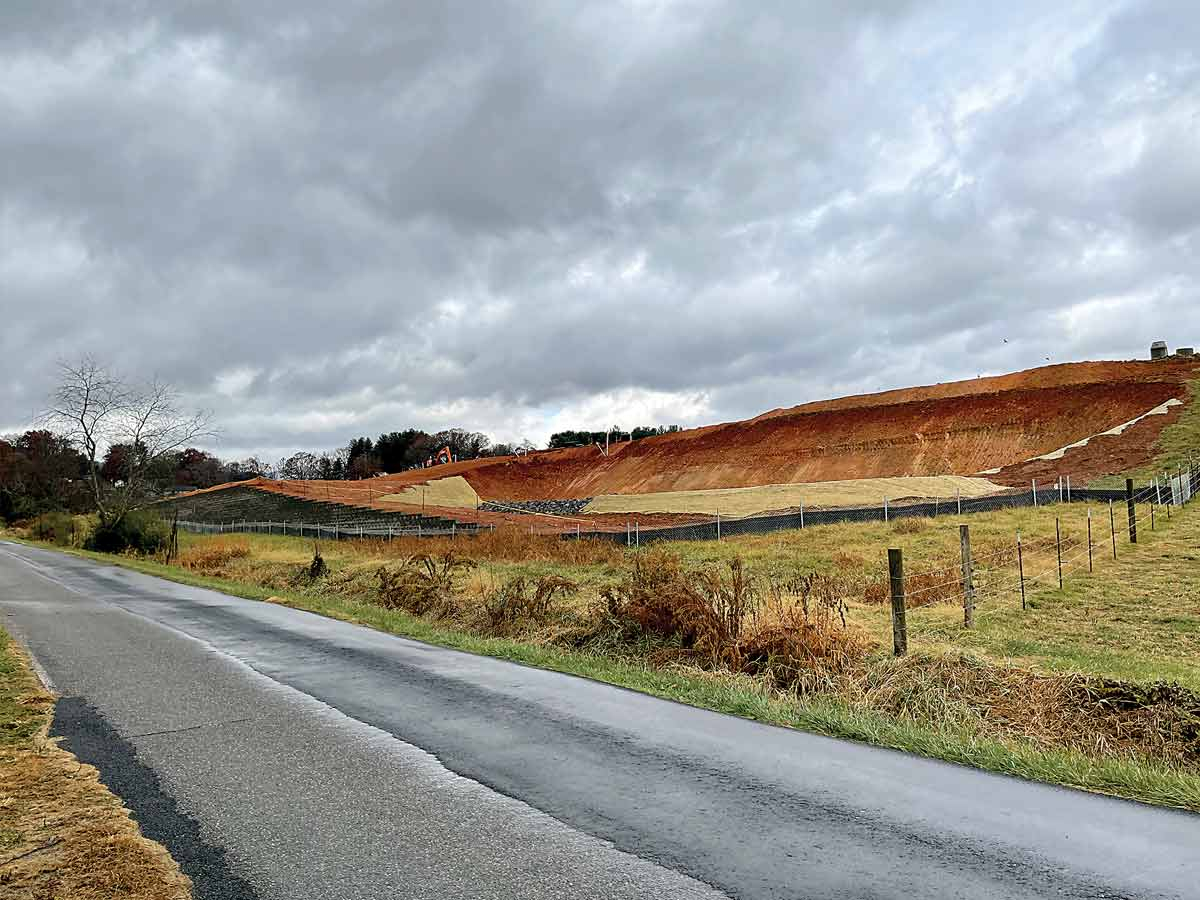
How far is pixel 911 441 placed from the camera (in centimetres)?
6494

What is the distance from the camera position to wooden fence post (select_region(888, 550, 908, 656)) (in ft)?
33.7

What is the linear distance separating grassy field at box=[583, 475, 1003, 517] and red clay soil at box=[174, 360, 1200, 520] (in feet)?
A: 12.1

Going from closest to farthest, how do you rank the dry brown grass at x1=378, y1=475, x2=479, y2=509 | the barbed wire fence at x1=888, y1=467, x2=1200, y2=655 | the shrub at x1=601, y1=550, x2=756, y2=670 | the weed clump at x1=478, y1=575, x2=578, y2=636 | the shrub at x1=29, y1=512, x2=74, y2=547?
the shrub at x1=601, y1=550, x2=756, y2=670 < the barbed wire fence at x1=888, y1=467, x2=1200, y2=655 < the weed clump at x1=478, y1=575, x2=578, y2=636 < the shrub at x1=29, y1=512, x2=74, y2=547 < the dry brown grass at x1=378, y1=475, x2=479, y2=509

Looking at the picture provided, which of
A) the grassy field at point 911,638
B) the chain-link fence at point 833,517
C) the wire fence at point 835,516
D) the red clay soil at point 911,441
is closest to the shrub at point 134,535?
the red clay soil at point 911,441

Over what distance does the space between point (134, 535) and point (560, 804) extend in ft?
148

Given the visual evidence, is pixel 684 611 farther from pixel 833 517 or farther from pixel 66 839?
pixel 833 517

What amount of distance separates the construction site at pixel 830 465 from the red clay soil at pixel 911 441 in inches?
6.2

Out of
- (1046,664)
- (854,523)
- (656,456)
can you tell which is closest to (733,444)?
(656,456)

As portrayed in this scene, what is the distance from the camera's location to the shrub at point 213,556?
32969 mm

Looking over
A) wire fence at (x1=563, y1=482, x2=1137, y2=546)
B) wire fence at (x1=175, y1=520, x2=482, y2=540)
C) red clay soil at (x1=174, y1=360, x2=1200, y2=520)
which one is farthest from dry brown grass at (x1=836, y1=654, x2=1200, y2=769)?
red clay soil at (x1=174, y1=360, x2=1200, y2=520)

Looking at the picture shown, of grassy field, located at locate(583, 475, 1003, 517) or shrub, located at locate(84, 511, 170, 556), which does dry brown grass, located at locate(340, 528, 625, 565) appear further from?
grassy field, located at locate(583, 475, 1003, 517)

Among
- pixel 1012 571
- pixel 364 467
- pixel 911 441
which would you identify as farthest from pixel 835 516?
pixel 364 467

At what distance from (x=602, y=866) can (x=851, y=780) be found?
2.16 metres

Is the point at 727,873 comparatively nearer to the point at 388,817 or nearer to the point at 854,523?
the point at 388,817
